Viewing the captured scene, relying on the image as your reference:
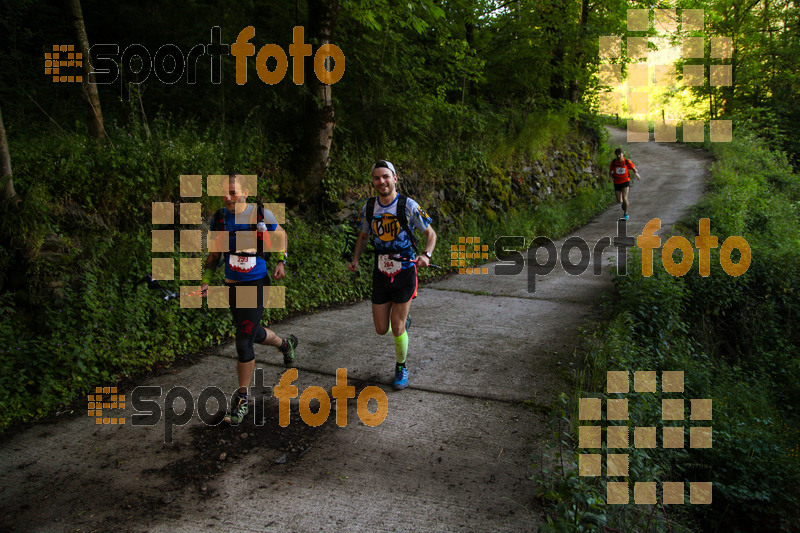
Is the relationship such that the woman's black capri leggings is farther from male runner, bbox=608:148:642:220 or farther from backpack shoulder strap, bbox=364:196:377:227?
male runner, bbox=608:148:642:220

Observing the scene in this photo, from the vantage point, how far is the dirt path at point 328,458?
3.00m

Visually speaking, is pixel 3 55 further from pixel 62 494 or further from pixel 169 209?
pixel 62 494

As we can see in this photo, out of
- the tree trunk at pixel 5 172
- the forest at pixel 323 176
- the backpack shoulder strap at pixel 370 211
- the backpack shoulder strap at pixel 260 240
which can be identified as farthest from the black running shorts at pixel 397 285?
the tree trunk at pixel 5 172

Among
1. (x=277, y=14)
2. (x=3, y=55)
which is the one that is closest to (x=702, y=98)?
(x=277, y=14)

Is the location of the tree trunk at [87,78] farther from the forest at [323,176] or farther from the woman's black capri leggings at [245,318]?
the woman's black capri leggings at [245,318]

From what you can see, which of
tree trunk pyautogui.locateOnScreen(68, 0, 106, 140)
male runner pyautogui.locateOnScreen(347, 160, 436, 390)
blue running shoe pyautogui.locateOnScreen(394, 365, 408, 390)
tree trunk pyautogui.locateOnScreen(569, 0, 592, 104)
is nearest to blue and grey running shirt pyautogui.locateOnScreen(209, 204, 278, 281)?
male runner pyautogui.locateOnScreen(347, 160, 436, 390)

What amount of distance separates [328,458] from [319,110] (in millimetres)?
6156

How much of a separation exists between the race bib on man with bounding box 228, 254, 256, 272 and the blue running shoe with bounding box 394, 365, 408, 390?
170 centimetres

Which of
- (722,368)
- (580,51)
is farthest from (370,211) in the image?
(580,51)

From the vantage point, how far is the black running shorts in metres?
4.55

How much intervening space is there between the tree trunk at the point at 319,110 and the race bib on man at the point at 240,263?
443 centimetres

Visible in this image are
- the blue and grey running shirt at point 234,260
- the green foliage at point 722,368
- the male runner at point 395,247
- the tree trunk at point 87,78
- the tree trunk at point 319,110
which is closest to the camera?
the green foliage at point 722,368

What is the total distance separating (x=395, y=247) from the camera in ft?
14.7

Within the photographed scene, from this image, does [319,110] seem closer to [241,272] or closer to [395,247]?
[395,247]
